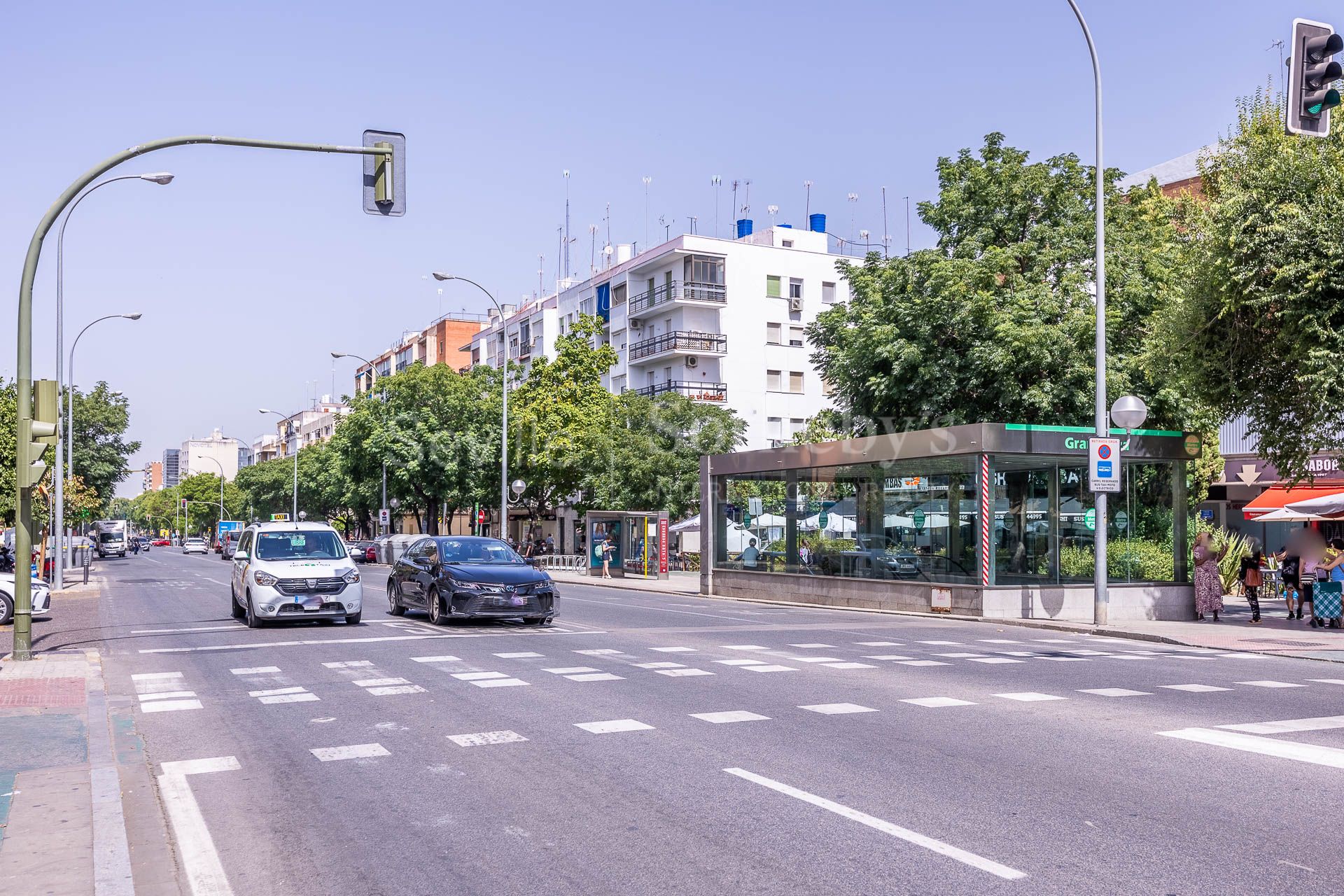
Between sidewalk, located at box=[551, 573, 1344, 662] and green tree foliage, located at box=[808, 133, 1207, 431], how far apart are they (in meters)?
5.13

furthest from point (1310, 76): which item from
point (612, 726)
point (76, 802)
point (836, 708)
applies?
point (76, 802)

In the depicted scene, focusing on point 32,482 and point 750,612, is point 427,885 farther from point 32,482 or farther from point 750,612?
point 750,612

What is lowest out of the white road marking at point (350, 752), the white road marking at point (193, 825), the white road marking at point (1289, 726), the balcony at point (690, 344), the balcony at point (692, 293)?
the white road marking at point (1289, 726)

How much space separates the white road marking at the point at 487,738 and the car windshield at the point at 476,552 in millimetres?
10618

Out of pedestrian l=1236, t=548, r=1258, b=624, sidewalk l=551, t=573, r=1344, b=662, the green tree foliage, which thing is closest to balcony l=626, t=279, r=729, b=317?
the green tree foliage

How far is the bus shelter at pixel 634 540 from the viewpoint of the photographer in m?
42.8

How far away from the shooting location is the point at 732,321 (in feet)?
224

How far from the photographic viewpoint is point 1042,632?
20.6 metres

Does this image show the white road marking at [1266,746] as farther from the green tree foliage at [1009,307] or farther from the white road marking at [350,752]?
the green tree foliage at [1009,307]

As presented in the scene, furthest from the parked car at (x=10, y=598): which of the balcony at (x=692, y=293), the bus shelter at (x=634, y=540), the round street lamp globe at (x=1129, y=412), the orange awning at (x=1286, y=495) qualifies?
the balcony at (x=692, y=293)

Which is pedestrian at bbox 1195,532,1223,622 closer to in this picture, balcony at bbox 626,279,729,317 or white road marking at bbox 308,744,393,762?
white road marking at bbox 308,744,393,762

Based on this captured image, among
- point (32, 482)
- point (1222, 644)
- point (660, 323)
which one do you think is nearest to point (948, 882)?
point (32, 482)

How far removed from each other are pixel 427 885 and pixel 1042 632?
17.0 meters

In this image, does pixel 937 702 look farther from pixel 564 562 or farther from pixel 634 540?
pixel 564 562
